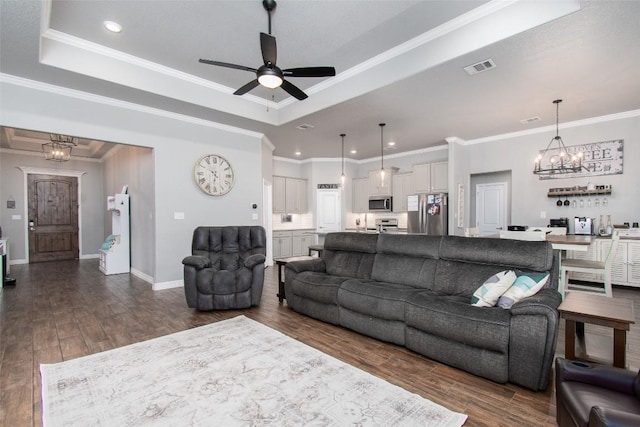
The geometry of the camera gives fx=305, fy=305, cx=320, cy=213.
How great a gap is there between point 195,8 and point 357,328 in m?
3.45

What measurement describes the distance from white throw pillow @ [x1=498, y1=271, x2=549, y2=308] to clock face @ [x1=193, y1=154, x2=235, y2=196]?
4.65 metres

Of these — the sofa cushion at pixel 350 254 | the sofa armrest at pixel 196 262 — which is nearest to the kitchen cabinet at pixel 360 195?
the sofa cushion at pixel 350 254

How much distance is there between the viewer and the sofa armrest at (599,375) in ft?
4.55

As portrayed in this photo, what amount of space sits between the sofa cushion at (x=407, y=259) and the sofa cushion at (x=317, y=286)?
1.57ft

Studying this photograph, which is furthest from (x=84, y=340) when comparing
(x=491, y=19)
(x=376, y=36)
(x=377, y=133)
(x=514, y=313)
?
(x=377, y=133)

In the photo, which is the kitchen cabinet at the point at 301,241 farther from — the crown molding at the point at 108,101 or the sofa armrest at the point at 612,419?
the sofa armrest at the point at 612,419

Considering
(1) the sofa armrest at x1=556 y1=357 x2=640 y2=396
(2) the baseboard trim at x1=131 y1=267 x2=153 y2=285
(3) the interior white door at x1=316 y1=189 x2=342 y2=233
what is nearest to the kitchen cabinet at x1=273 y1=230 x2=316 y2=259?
(3) the interior white door at x1=316 y1=189 x2=342 y2=233

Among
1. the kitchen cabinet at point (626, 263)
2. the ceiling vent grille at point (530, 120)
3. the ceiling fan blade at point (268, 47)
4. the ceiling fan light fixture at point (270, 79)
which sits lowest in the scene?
the kitchen cabinet at point (626, 263)

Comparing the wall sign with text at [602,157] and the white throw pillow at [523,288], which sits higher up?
the wall sign with text at [602,157]

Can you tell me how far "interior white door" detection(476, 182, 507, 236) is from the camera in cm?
686

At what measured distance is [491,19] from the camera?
113 inches

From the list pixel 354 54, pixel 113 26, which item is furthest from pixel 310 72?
pixel 113 26

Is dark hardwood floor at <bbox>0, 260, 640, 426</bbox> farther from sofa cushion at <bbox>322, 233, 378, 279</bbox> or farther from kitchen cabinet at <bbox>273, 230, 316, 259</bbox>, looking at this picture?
kitchen cabinet at <bbox>273, 230, 316, 259</bbox>

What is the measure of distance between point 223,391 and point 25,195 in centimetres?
881
